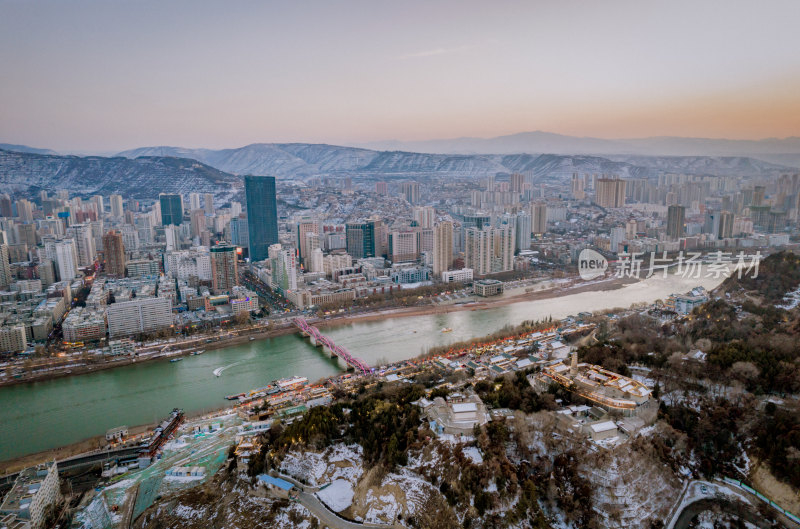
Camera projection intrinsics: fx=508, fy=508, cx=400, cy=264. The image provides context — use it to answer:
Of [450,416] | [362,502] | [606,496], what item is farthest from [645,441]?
[362,502]

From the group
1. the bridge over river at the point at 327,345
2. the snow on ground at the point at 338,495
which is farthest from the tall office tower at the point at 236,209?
the snow on ground at the point at 338,495

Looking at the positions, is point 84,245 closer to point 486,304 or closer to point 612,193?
point 486,304

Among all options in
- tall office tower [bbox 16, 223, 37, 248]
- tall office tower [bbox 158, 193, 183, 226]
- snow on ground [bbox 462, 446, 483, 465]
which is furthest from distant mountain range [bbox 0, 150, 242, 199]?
snow on ground [bbox 462, 446, 483, 465]

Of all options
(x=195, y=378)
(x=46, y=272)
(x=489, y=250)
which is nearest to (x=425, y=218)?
Answer: (x=489, y=250)

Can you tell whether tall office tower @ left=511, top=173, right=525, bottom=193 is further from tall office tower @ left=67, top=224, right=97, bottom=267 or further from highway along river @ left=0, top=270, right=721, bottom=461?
tall office tower @ left=67, top=224, right=97, bottom=267

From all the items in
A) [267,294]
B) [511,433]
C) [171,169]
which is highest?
[171,169]

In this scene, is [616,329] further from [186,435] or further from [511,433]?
[186,435]
